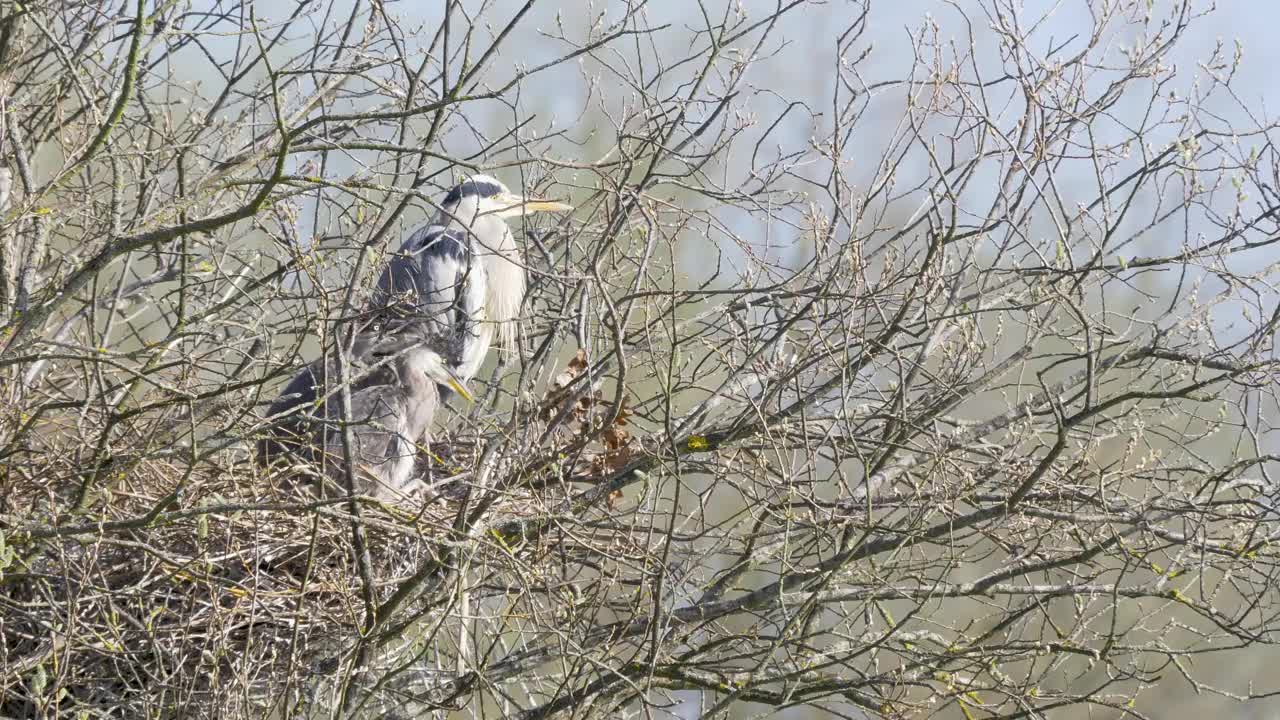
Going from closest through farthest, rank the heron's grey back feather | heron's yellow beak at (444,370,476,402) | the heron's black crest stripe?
heron's yellow beak at (444,370,476,402) < the heron's grey back feather < the heron's black crest stripe

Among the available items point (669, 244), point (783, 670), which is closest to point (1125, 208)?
point (669, 244)

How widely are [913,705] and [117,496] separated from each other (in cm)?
180

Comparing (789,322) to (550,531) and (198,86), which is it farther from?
(198,86)

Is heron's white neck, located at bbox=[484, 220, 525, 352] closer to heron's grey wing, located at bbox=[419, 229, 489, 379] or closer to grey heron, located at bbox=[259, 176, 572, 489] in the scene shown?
grey heron, located at bbox=[259, 176, 572, 489]

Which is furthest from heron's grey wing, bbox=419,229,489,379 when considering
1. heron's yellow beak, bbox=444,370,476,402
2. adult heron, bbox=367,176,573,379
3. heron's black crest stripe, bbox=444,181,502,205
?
heron's black crest stripe, bbox=444,181,502,205

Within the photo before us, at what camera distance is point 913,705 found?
277 cm

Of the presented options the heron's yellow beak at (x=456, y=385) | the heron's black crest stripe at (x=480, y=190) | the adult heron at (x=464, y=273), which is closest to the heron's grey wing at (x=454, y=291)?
the adult heron at (x=464, y=273)

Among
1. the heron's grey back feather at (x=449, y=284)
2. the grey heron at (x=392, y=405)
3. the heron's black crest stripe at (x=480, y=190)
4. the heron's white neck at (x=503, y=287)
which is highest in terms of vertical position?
the heron's black crest stripe at (x=480, y=190)

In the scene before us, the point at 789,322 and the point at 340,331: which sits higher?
the point at 789,322

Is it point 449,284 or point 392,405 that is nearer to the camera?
point 392,405

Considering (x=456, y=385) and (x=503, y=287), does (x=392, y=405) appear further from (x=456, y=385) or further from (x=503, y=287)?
(x=503, y=287)

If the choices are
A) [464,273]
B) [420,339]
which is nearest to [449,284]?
[464,273]

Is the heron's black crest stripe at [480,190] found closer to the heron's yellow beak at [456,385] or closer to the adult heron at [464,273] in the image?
the adult heron at [464,273]

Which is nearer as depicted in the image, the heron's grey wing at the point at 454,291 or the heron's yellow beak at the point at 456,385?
the heron's yellow beak at the point at 456,385
